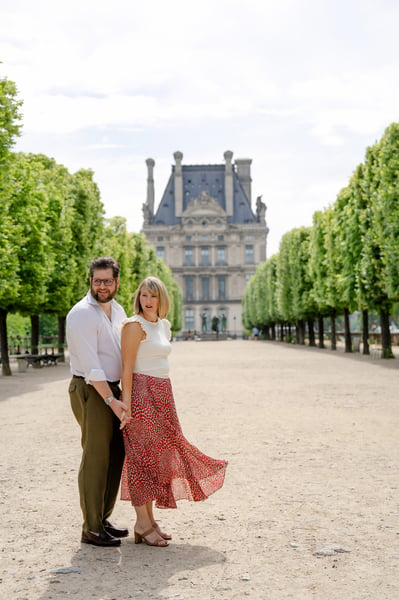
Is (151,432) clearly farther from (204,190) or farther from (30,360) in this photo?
(204,190)

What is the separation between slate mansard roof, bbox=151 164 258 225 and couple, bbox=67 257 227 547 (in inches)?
4634

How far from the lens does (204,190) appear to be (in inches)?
4838

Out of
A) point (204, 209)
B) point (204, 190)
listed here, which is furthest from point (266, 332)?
point (204, 190)

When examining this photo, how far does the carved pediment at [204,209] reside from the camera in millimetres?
119125

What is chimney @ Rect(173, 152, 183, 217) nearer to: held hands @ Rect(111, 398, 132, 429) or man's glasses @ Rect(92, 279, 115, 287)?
man's glasses @ Rect(92, 279, 115, 287)

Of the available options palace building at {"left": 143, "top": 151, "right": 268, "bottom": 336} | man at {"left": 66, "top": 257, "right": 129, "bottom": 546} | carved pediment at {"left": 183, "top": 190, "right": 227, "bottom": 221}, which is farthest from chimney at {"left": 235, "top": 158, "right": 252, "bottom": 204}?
man at {"left": 66, "top": 257, "right": 129, "bottom": 546}

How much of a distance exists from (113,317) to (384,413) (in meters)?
8.21

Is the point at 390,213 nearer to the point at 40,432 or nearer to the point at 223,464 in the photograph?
the point at 40,432

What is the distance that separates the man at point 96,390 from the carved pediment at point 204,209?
11467 cm

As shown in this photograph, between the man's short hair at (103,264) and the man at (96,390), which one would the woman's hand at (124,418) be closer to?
the man at (96,390)

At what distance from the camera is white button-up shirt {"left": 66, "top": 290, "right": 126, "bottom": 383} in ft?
16.9

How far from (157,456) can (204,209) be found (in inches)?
4554

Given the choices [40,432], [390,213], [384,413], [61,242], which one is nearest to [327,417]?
[384,413]

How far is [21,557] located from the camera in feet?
16.6
